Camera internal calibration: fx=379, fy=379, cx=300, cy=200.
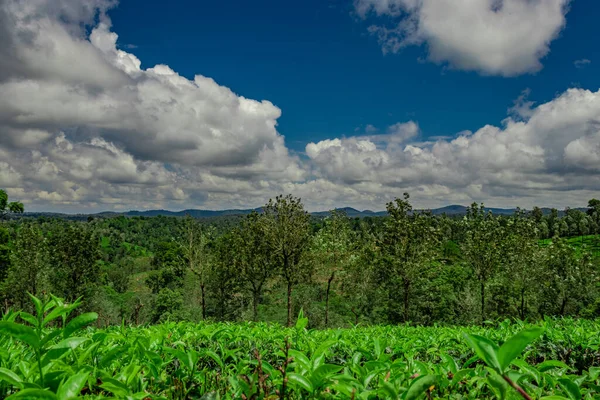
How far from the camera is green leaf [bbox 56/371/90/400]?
1.32 meters

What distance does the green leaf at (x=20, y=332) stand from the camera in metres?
1.32

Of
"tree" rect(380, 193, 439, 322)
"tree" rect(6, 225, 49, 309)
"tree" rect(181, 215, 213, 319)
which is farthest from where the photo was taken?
"tree" rect(181, 215, 213, 319)

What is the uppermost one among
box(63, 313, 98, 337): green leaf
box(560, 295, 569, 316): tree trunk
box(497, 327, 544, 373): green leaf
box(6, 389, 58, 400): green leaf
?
box(497, 327, 544, 373): green leaf

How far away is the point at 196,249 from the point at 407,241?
22.2 m

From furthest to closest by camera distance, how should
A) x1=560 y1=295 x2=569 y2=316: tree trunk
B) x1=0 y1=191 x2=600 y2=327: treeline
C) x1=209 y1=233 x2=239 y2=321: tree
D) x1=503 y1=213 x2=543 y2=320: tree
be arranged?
x1=209 y1=233 x2=239 y2=321: tree → x1=560 y1=295 x2=569 y2=316: tree trunk → x1=503 y1=213 x2=543 y2=320: tree → x1=0 y1=191 x2=600 y2=327: treeline

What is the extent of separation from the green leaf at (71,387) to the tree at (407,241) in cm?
3033

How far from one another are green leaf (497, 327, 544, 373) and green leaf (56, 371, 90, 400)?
1.40m

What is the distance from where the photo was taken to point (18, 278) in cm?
4034

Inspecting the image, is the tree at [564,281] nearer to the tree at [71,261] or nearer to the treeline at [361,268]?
the treeline at [361,268]

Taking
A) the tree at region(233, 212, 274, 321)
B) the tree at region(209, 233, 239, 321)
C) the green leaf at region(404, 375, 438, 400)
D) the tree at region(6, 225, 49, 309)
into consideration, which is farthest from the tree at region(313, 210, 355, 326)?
the green leaf at region(404, 375, 438, 400)

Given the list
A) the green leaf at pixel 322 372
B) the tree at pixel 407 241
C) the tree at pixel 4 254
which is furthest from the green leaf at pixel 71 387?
the tree at pixel 4 254

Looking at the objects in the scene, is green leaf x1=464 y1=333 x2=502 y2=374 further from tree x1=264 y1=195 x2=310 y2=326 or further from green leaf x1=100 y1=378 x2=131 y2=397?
tree x1=264 y1=195 x2=310 y2=326

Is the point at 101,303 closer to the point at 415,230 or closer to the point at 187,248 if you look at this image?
the point at 187,248

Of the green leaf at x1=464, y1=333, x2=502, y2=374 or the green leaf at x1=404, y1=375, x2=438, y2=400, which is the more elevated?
the green leaf at x1=464, y1=333, x2=502, y2=374
